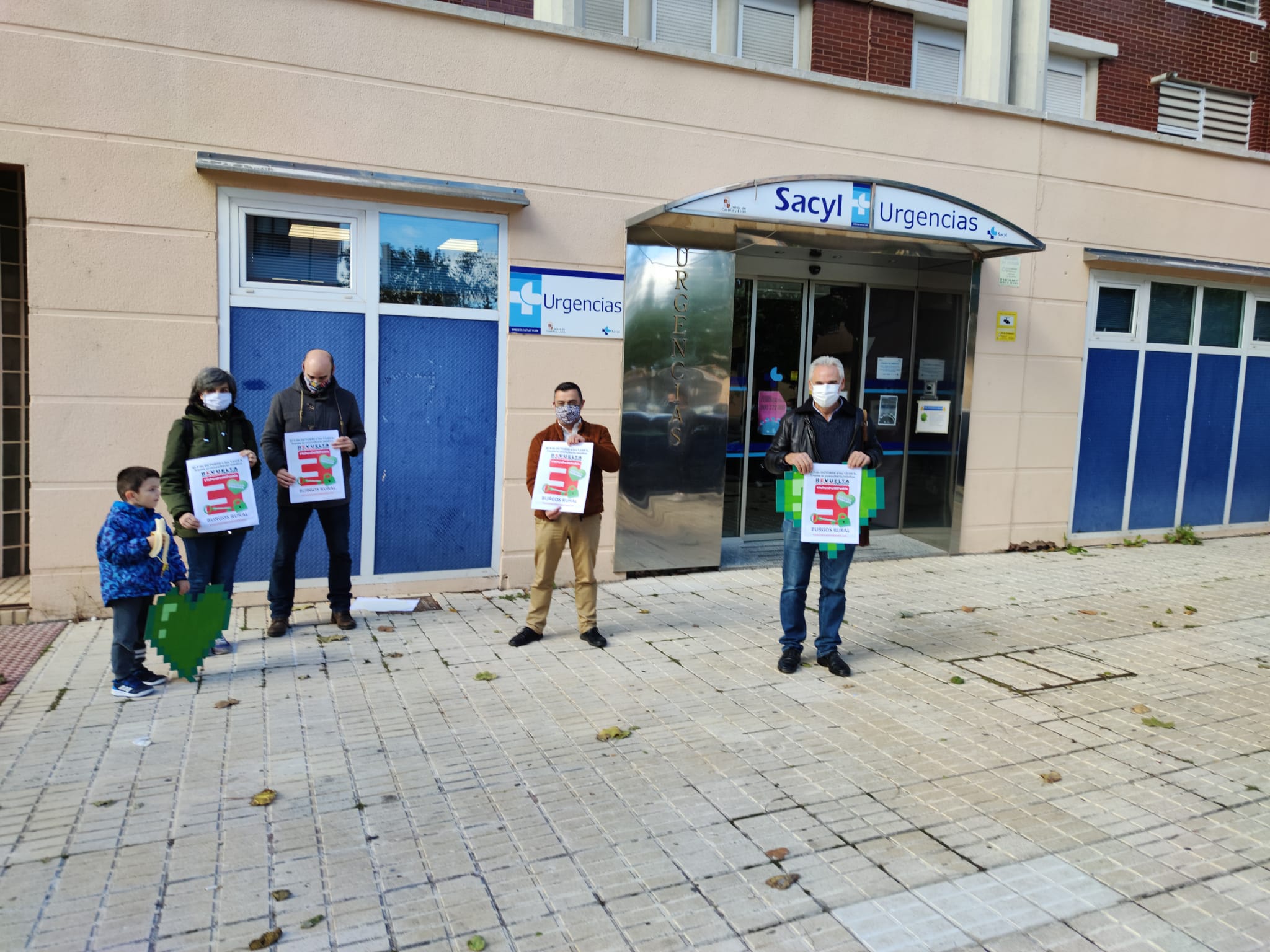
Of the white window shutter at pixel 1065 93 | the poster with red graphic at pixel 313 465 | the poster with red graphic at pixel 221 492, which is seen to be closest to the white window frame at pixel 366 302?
the poster with red graphic at pixel 313 465

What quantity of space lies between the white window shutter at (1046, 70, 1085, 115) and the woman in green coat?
11.6 m

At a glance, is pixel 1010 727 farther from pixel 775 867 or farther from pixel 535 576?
pixel 535 576

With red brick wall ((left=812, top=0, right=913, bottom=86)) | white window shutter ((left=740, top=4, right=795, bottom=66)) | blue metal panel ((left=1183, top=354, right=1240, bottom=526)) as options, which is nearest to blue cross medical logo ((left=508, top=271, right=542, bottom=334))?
white window shutter ((left=740, top=4, right=795, bottom=66))

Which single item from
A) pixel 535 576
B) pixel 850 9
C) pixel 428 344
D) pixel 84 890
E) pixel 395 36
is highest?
pixel 850 9

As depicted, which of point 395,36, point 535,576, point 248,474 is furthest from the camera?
point 395,36

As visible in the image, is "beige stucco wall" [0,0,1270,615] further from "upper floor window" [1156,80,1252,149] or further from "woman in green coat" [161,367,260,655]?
"upper floor window" [1156,80,1252,149]

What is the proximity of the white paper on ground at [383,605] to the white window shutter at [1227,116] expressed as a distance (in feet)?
44.3

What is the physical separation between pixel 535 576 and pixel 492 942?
3401 millimetres

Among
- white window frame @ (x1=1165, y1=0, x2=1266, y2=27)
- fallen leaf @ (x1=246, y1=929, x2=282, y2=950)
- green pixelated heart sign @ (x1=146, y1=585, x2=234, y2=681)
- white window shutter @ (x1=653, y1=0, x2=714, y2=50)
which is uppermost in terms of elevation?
white window frame @ (x1=1165, y1=0, x2=1266, y2=27)

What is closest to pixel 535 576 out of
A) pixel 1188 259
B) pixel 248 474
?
pixel 248 474

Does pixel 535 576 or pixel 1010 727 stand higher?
pixel 535 576

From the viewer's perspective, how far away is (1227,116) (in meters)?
13.9

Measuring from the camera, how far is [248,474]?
19.1ft

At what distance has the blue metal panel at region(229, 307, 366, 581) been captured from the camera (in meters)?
6.91
